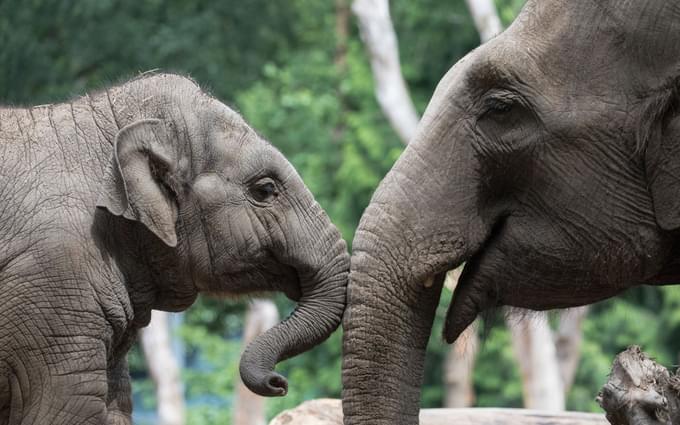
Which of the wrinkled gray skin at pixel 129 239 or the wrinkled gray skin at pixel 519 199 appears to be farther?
the wrinkled gray skin at pixel 129 239

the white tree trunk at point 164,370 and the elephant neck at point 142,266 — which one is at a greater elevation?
the white tree trunk at point 164,370

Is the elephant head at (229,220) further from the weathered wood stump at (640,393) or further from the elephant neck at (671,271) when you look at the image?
the elephant neck at (671,271)

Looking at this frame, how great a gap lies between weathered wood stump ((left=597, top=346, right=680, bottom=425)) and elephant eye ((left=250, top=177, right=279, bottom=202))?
1.48 m

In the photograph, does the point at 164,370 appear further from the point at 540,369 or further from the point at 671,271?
the point at 671,271

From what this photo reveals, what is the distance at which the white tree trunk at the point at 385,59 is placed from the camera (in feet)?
49.2

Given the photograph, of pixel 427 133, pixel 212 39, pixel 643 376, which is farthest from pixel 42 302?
pixel 212 39

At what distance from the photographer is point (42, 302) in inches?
198

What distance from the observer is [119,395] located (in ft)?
18.5

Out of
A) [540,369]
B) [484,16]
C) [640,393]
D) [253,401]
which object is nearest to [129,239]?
[640,393]

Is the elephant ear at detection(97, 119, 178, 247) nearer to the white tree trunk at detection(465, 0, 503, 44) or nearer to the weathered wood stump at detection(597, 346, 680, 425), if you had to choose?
the weathered wood stump at detection(597, 346, 680, 425)

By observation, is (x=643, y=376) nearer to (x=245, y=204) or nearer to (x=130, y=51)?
(x=245, y=204)

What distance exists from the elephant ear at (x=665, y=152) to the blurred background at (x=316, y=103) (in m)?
7.99

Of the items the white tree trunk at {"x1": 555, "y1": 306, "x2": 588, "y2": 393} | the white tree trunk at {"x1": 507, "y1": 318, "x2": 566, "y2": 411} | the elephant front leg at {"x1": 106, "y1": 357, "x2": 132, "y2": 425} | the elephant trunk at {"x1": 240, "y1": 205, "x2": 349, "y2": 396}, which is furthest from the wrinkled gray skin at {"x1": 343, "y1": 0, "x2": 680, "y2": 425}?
the white tree trunk at {"x1": 555, "y1": 306, "x2": 588, "y2": 393}

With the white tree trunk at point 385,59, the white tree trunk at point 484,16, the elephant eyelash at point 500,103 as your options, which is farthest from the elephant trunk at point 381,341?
the white tree trunk at point 385,59
